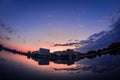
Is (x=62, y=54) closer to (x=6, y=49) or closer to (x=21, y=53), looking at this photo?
(x=21, y=53)

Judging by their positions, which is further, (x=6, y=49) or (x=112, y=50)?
(x=6, y=49)

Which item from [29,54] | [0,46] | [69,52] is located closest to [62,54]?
[69,52]

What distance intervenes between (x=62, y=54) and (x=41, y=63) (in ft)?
2.54

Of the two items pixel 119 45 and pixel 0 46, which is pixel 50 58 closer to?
pixel 0 46

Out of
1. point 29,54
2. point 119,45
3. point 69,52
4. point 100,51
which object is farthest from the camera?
point 29,54

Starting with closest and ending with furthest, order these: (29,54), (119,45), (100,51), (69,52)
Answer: (119,45), (100,51), (69,52), (29,54)

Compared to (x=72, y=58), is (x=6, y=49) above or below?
above

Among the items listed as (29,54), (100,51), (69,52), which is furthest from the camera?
(29,54)

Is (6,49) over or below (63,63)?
over

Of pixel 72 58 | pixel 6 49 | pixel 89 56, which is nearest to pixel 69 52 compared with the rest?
pixel 72 58

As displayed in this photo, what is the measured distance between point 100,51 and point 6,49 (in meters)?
3.26

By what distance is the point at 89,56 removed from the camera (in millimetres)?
6172

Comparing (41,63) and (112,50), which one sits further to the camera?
(41,63)

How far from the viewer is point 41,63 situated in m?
6.48
